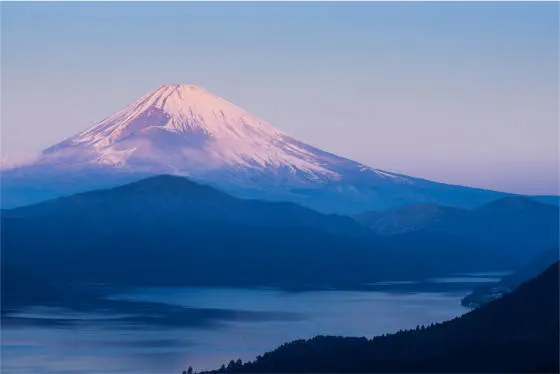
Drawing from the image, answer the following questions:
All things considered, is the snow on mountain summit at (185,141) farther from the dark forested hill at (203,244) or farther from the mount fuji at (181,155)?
the dark forested hill at (203,244)

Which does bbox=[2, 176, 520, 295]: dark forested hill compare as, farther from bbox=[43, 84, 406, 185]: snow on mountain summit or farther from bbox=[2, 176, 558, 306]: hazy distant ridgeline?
bbox=[43, 84, 406, 185]: snow on mountain summit

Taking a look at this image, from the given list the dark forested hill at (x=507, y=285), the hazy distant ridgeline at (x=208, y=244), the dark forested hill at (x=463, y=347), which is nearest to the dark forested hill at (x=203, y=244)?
the hazy distant ridgeline at (x=208, y=244)

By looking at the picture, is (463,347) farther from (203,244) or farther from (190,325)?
(203,244)

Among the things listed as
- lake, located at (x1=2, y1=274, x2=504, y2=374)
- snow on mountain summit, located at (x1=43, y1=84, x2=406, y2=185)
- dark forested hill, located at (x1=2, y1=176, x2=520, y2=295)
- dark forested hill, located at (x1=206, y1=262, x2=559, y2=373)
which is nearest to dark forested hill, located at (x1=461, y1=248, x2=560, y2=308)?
lake, located at (x1=2, y1=274, x2=504, y2=374)

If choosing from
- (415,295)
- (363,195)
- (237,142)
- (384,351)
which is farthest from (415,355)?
(363,195)

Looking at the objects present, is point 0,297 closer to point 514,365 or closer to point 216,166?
point 514,365

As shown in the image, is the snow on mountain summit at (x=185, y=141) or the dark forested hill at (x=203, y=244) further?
the snow on mountain summit at (x=185, y=141)
